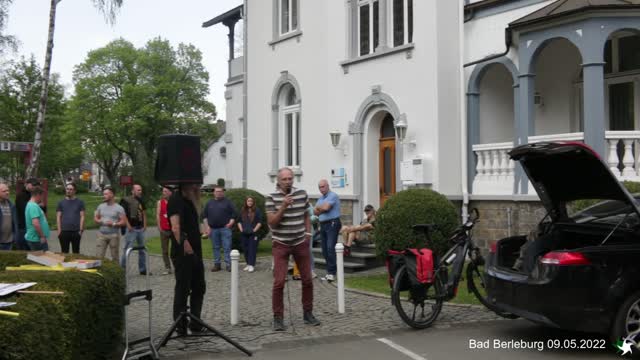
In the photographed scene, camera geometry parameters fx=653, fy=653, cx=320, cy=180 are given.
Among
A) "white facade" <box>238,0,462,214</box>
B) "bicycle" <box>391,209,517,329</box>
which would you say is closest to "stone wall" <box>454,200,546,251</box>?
"white facade" <box>238,0,462,214</box>

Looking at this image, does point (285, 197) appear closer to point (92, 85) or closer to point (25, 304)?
point (25, 304)

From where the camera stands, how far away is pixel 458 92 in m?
14.2

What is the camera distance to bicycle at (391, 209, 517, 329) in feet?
25.6

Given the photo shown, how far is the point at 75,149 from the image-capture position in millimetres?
58188

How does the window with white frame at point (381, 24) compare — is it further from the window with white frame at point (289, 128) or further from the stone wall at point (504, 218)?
the stone wall at point (504, 218)

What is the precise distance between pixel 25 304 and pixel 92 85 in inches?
2244

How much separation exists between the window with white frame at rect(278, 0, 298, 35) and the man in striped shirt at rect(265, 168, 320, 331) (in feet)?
39.1

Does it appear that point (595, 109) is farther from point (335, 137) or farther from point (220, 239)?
point (220, 239)

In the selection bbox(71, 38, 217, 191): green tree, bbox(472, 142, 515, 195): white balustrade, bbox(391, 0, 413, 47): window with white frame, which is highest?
bbox(71, 38, 217, 191): green tree


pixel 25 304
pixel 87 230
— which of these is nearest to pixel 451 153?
pixel 25 304

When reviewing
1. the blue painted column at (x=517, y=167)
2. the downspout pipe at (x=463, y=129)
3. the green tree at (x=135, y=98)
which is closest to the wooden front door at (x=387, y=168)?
the downspout pipe at (x=463, y=129)

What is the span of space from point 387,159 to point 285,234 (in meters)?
8.32

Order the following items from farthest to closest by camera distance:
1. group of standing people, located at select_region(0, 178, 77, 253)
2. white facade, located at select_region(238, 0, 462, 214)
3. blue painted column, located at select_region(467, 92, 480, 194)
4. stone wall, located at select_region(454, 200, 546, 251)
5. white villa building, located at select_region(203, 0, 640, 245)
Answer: white facade, located at select_region(238, 0, 462, 214)
blue painted column, located at select_region(467, 92, 480, 194)
stone wall, located at select_region(454, 200, 546, 251)
white villa building, located at select_region(203, 0, 640, 245)
group of standing people, located at select_region(0, 178, 77, 253)

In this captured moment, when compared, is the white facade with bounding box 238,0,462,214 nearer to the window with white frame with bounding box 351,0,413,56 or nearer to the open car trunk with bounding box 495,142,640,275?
the window with white frame with bounding box 351,0,413,56
